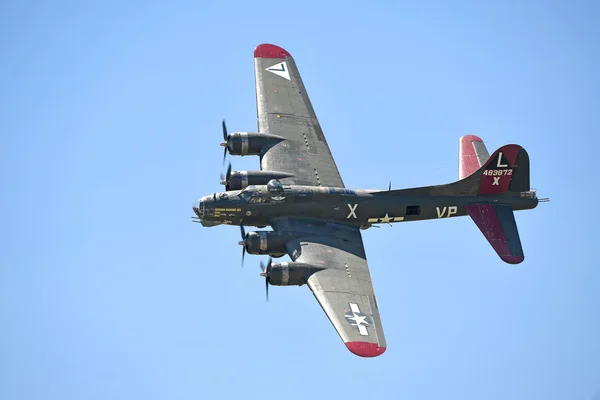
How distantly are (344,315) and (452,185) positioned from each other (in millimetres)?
11512

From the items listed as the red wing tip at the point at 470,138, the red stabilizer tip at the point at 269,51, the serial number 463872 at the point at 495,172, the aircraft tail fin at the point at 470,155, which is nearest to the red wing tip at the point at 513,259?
the serial number 463872 at the point at 495,172

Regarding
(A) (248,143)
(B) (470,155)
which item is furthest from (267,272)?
(B) (470,155)

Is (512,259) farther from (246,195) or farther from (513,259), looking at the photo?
(246,195)

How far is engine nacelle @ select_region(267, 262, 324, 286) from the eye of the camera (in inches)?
2247

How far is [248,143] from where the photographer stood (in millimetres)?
64875

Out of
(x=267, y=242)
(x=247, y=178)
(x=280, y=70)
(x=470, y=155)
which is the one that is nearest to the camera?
(x=267, y=242)

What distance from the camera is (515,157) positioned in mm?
63188

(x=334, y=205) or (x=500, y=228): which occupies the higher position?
(x=334, y=205)

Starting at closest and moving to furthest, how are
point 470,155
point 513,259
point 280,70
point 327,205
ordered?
point 513,259
point 327,205
point 470,155
point 280,70

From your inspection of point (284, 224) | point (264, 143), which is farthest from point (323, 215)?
point (264, 143)

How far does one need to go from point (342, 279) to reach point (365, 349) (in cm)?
517

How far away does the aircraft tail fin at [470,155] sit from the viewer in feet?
213

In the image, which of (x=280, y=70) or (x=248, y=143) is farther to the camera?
(x=280, y=70)

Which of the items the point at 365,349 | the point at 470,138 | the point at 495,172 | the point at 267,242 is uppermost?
the point at 470,138
